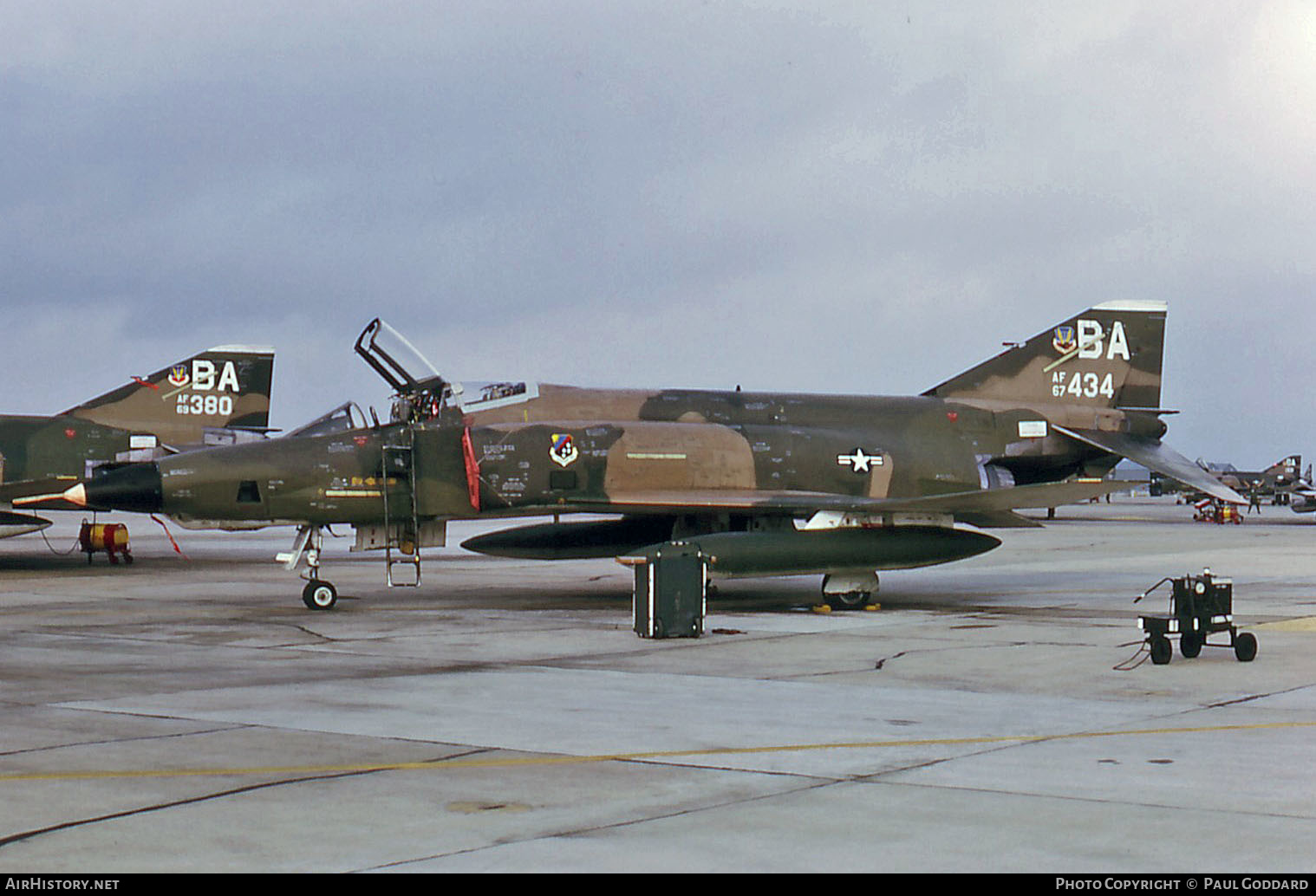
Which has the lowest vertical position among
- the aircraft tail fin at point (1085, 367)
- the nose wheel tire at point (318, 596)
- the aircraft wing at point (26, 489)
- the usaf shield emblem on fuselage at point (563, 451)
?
the nose wheel tire at point (318, 596)

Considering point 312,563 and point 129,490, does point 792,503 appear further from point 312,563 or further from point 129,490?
point 129,490

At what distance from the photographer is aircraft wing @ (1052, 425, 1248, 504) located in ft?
62.8

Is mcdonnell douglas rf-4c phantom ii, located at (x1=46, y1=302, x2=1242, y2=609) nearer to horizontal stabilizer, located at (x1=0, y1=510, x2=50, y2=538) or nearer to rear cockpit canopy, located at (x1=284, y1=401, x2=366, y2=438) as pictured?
rear cockpit canopy, located at (x1=284, y1=401, x2=366, y2=438)

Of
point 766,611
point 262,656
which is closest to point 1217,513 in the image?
point 766,611

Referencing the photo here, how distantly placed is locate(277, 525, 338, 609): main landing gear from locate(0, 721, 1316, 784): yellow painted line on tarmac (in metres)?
9.70

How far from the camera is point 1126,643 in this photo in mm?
12938

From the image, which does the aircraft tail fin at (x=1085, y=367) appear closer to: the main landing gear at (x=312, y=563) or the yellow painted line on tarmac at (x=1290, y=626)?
the yellow painted line on tarmac at (x=1290, y=626)

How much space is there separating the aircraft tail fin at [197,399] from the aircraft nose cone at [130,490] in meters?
11.9

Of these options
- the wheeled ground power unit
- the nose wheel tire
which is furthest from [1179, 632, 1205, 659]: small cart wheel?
the nose wheel tire

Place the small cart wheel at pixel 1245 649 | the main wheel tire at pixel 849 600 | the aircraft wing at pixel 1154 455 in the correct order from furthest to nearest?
1. the aircraft wing at pixel 1154 455
2. the main wheel tire at pixel 849 600
3. the small cart wheel at pixel 1245 649

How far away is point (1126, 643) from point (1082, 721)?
4626 millimetres

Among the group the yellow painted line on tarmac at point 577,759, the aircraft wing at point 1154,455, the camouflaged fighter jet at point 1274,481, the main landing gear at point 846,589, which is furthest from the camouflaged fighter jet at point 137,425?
the camouflaged fighter jet at point 1274,481

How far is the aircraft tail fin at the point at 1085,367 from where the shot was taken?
20.6 metres

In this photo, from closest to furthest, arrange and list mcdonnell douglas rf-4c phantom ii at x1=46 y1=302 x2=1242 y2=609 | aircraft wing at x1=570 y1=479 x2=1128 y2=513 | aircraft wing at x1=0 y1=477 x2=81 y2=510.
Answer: mcdonnell douglas rf-4c phantom ii at x1=46 y1=302 x2=1242 y2=609
aircraft wing at x1=570 y1=479 x2=1128 y2=513
aircraft wing at x1=0 y1=477 x2=81 y2=510
